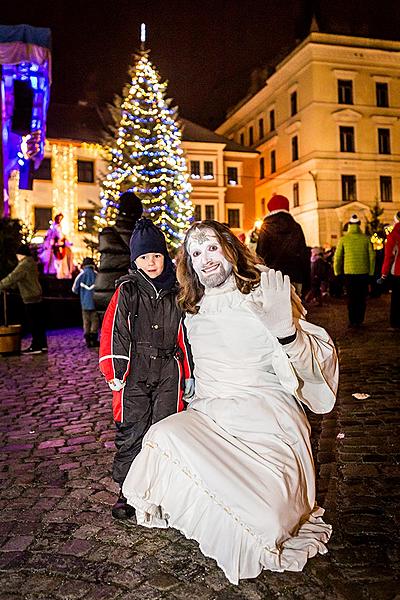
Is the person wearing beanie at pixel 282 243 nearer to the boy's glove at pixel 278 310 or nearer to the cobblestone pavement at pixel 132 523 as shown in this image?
the cobblestone pavement at pixel 132 523

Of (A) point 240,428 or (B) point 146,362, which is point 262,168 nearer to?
(B) point 146,362

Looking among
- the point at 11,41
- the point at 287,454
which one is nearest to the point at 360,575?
the point at 287,454

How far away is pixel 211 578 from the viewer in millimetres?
2908

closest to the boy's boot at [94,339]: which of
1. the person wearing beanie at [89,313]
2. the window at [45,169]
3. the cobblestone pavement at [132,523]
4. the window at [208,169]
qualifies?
the person wearing beanie at [89,313]

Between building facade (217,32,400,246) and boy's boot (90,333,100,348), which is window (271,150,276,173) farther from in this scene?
boy's boot (90,333,100,348)

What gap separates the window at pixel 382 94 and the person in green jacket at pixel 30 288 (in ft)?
132

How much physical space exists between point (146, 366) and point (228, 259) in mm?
927

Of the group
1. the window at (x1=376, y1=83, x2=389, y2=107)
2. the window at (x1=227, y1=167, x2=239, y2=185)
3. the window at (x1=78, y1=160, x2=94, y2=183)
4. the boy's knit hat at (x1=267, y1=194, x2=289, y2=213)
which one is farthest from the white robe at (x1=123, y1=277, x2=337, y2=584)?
the window at (x1=376, y1=83, x2=389, y2=107)

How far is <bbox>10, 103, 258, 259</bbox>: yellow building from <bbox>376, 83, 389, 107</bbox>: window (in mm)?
10717

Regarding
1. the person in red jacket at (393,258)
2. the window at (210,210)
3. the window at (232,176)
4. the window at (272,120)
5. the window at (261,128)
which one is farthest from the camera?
the window at (261,128)

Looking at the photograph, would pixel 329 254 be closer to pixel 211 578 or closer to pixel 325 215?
pixel 325 215

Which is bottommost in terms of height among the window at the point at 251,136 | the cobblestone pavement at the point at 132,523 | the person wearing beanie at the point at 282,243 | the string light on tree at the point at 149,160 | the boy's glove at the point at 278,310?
the cobblestone pavement at the point at 132,523

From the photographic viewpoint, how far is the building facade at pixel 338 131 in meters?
42.3

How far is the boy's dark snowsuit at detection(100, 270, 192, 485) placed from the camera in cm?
380
